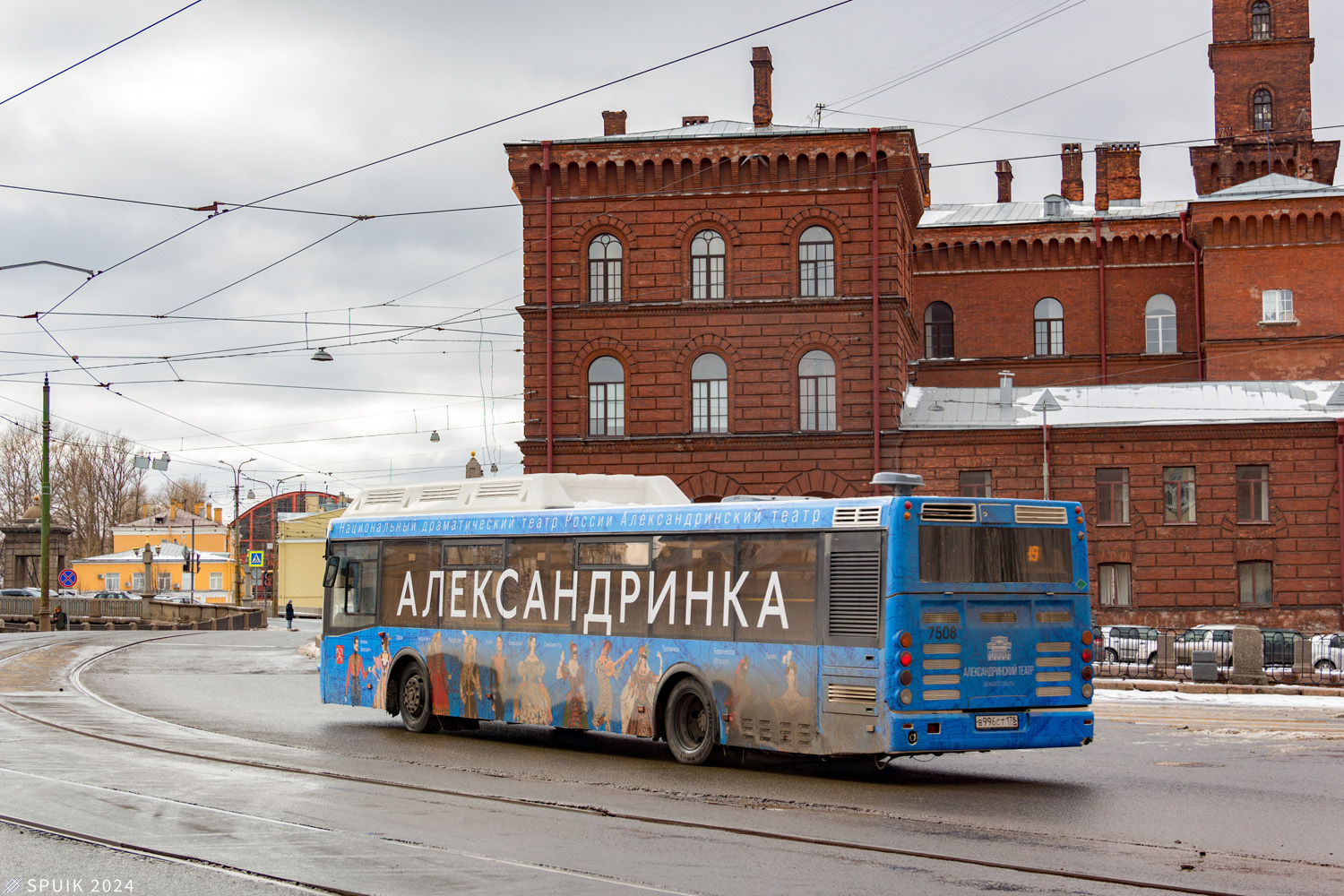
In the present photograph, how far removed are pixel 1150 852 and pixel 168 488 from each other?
12703 centimetres

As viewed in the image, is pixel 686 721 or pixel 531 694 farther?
pixel 531 694

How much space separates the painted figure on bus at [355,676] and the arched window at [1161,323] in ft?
128

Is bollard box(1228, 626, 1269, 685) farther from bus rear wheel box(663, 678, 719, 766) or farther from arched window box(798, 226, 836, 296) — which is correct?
arched window box(798, 226, 836, 296)

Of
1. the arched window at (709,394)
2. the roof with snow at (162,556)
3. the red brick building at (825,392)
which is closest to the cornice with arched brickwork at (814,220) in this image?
the red brick building at (825,392)

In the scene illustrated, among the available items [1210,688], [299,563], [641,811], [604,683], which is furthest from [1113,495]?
[299,563]

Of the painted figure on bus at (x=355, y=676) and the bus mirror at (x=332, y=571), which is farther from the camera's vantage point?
the bus mirror at (x=332, y=571)

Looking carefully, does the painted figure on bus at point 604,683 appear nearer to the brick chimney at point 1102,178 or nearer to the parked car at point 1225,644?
the parked car at point 1225,644

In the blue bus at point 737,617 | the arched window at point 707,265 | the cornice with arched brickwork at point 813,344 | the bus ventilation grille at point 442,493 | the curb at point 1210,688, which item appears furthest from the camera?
the arched window at point 707,265

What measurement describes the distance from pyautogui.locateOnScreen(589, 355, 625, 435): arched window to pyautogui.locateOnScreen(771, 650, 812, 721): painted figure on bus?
95.5ft

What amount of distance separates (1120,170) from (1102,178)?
1.10 m

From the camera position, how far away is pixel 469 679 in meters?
16.9

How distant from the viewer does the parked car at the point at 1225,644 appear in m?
25.3

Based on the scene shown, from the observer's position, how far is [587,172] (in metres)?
42.4

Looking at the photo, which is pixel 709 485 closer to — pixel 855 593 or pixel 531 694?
pixel 531 694
